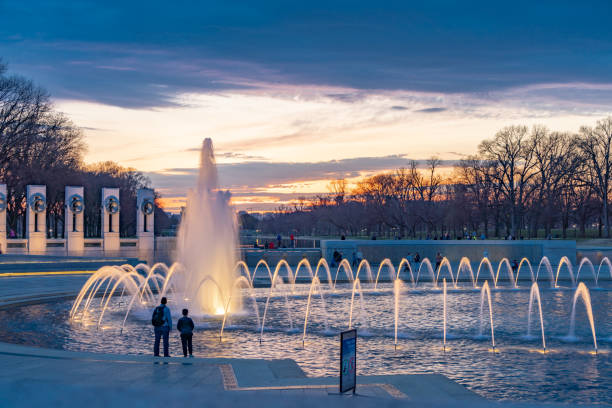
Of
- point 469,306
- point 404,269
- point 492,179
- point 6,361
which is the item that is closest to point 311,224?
point 492,179

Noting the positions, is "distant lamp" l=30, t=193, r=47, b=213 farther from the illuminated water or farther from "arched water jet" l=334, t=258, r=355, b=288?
the illuminated water

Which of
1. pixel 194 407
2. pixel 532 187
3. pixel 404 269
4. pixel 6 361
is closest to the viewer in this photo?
pixel 194 407

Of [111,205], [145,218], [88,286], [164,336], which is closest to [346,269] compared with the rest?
[88,286]

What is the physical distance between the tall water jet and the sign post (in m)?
11.2

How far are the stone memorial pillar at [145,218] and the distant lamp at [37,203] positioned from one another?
784 centimetres

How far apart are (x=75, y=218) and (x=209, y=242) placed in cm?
3152

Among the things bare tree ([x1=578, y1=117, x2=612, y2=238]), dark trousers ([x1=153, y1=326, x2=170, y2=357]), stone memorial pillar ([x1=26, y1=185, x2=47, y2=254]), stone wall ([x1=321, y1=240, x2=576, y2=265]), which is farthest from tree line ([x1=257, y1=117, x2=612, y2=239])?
dark trousers ([x1=153, y1=326, x2=170, y2=357])

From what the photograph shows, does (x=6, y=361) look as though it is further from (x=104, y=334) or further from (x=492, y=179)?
(x=492, y=179)

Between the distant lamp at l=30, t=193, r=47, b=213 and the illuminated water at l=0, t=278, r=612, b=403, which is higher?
the distant lamp at l=30, t=193, r=47, b=213

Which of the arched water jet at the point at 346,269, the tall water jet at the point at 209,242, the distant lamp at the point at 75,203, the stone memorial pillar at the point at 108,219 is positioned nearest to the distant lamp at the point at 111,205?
the stone memorial pillar at the point at 108,219

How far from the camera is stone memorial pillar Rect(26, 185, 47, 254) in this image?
4397 cm

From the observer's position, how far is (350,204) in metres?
120

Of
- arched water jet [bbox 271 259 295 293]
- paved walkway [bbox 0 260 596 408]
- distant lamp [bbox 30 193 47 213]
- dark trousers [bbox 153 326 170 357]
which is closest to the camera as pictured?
paved walkway [bbox 0 260 596 408]

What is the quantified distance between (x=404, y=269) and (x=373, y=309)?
1633cm
